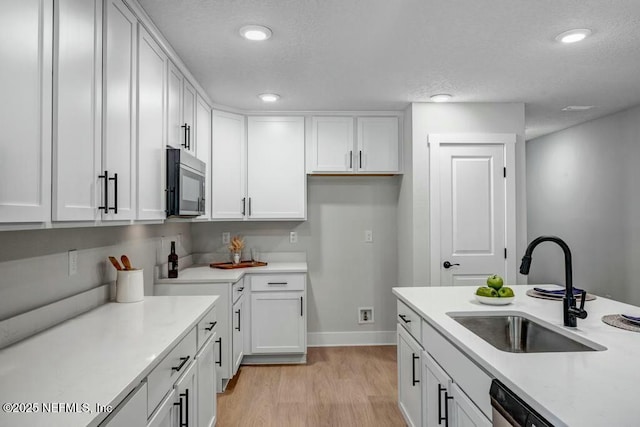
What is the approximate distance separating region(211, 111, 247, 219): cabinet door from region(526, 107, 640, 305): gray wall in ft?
12.3

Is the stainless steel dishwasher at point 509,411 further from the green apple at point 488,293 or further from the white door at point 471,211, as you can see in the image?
the white door at point 471,211

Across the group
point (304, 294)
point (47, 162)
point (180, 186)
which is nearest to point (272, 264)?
point (304, 294)

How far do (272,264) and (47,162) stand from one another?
2.87 m

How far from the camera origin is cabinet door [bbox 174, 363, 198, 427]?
1667mm

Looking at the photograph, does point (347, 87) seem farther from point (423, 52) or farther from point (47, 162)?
point (47, 162)

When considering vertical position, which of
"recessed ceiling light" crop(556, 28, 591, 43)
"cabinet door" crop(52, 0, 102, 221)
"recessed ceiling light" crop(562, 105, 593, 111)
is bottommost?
"cabinet door" crop(52, 0, 102, 221)

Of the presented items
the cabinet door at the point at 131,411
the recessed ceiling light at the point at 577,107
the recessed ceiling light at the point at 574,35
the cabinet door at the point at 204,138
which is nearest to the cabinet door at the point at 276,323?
the cabinet door at the point at 204,138

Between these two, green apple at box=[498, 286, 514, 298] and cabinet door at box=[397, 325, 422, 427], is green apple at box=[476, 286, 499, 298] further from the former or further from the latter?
cabinet door at box=[397, 325, 422, 427]

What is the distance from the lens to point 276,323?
3.58m

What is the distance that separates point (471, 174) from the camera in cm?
360

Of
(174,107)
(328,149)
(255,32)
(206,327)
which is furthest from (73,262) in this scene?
(328,149)

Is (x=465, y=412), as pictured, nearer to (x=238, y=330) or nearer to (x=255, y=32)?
(x=255, y=32)

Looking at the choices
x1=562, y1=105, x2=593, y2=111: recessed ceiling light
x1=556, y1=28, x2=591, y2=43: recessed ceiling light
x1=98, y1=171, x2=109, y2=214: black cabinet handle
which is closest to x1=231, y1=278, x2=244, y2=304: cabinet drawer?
x1=98, y1=171, x2=109, y2=214: black cabinet handle

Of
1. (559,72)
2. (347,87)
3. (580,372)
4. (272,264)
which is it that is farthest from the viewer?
(272,264)
